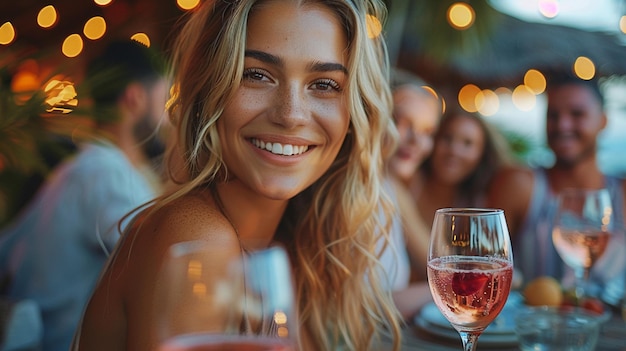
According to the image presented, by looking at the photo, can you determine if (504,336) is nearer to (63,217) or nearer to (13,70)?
(13,70)

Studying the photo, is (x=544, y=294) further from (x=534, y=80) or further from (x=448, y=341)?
(x=534, y=80)

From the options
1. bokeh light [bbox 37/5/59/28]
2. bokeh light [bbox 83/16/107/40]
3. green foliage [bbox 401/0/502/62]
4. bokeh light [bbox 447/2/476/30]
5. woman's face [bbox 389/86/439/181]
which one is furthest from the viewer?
green foliage [bbox 401/0/502/62]

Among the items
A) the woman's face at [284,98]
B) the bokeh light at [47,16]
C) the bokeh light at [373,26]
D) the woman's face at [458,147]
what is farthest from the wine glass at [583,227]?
the bokeh light at [47,16]

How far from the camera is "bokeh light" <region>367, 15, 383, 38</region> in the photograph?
115 cm

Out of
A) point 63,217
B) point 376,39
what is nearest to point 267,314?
point 376,39

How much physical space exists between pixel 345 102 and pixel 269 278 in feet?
1.84

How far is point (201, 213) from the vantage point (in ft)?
3.24

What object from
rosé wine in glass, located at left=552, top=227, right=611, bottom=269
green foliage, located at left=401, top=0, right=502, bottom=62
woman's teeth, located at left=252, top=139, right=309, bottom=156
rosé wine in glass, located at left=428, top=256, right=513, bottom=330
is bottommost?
rosé wine in glass, located at left=552, top=227, right=611, bottom=269

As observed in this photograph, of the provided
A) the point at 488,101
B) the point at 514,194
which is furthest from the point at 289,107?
the point at 488,101

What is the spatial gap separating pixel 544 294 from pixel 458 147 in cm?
157

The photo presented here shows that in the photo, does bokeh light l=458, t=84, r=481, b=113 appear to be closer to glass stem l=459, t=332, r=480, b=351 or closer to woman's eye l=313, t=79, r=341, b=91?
woman's eye l=313, t=79, r=341, b=91

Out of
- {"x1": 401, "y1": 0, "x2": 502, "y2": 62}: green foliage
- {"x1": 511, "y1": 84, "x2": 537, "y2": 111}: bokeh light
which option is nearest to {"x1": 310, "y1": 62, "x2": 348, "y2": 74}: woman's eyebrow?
{"x1": 401, "y1": 0, "x2": 502, "y2": 62}: green foliage

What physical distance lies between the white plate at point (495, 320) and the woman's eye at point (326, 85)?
24.9 inches

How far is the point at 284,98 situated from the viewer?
0.99 meters
